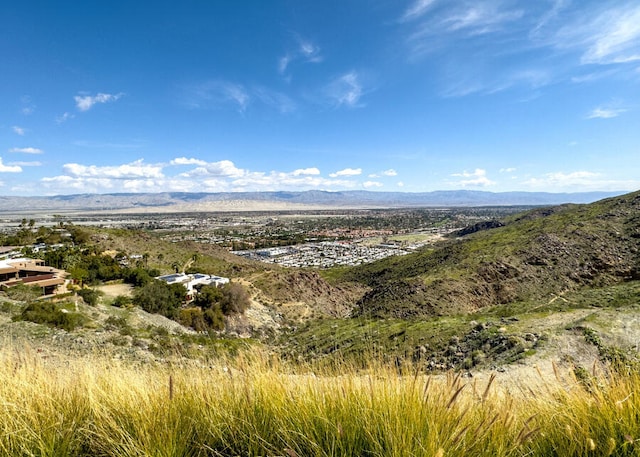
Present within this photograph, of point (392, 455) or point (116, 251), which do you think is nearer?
point (392, 455)

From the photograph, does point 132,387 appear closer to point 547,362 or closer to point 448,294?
point 547,362

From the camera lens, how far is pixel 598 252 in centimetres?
3366

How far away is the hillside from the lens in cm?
3036

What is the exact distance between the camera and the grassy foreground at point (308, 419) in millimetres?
2331

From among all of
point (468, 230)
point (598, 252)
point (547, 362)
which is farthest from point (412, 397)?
point (468, 230)

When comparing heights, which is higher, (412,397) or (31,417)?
(412,397)

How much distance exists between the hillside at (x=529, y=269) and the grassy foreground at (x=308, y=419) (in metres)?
27.4

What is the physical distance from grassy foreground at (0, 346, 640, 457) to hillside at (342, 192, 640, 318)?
2742 centimetres

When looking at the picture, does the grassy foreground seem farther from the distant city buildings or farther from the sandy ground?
the distant city buildings

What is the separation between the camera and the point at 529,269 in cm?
3381

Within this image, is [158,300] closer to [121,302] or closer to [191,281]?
[121,302]

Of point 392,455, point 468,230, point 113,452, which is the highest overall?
point 392,455

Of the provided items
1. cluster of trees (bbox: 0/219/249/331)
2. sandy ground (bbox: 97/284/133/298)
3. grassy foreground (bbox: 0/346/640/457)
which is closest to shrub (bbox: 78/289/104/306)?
cluster of trees (bbox: 0/219/249/331)

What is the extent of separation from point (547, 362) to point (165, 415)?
13266mm
